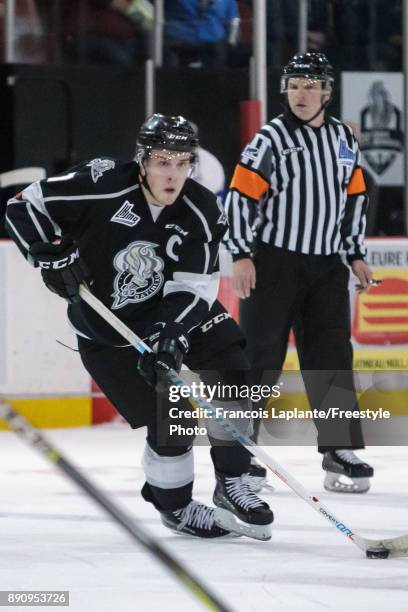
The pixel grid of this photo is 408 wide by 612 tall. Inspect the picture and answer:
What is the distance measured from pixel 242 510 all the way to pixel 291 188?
40.5 inches

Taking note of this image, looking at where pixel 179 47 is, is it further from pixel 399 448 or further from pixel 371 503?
pixel 371 503

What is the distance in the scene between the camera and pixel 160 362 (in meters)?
2.87

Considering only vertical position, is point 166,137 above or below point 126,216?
above

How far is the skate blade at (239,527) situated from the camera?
3082mm

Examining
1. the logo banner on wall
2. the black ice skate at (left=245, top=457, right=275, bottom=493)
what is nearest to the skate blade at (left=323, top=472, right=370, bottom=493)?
the black ice skate at (left=245, top=457, right=275, bottom=493)

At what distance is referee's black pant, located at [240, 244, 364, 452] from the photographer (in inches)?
147

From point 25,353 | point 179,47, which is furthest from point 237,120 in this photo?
point 25,353

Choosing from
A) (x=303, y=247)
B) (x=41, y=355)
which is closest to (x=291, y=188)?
(x=303, y=247)

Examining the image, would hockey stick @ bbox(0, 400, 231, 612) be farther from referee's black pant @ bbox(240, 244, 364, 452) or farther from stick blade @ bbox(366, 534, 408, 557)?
referee's black pant @ bbox(240, 244, 364, 452)

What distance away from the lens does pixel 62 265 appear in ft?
9.70

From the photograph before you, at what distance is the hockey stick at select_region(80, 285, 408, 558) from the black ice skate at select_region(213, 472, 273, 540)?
0.12 m

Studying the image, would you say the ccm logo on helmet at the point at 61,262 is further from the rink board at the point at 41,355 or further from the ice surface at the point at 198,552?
the rink board at the point at 41,355

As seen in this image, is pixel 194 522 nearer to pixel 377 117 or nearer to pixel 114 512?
pixel 114 512

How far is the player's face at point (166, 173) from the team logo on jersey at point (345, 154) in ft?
3.04
